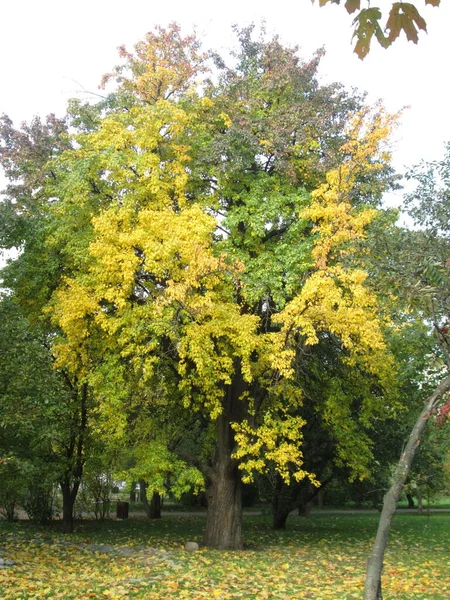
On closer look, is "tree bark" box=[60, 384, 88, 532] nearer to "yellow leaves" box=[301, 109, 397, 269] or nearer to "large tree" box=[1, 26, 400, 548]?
"large tree" box=[1, 26, 400, 548]

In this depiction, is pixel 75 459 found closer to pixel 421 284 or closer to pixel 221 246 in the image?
pixel 221 246

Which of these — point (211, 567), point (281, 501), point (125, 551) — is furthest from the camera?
point (281, 501)

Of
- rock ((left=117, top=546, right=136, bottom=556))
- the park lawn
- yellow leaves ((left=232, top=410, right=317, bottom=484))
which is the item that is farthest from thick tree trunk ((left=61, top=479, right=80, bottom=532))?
yellow leaves ((left=232, top=410, right=317, bottom=484))

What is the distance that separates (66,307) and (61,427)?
3764mm

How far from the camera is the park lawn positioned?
828cm

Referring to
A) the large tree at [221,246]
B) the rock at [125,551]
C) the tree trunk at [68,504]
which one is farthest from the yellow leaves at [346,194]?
the tree trunk at [68,504]

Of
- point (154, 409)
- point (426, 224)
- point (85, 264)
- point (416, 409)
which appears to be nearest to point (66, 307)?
point (85, 264)

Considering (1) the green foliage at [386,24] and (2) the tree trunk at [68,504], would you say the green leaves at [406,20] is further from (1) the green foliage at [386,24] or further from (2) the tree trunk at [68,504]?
(2) the tree trunk at [68,504]

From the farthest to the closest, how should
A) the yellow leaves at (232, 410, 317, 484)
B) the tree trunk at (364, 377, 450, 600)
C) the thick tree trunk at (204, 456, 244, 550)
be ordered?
the thick tree trunk at (204, 456, 244, 550) → the yellow leaves at (232, 410, 317, 484) → the tree trunk at (364, 377, 450, 600)

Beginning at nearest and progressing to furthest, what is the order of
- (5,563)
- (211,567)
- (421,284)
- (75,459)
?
(421,284)
(5,563)
(211,567)
(75,459)

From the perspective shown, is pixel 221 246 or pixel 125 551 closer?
pixel 125 551

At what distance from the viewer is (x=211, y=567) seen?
10.8 m

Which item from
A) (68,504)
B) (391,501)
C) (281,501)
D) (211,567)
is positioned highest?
(391,501)

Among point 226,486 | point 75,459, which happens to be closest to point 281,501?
point 226,486
